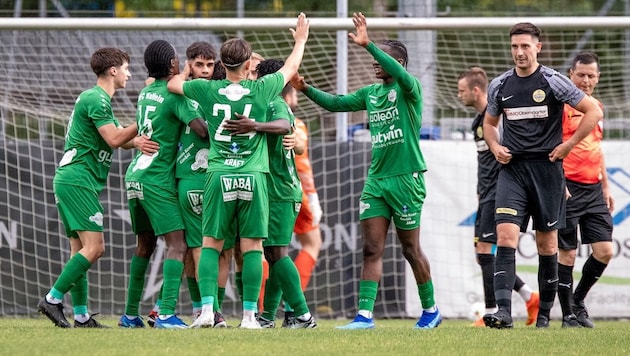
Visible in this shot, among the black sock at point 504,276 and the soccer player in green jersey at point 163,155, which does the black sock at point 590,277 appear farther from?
the soccer player in green jersey at point 163,155

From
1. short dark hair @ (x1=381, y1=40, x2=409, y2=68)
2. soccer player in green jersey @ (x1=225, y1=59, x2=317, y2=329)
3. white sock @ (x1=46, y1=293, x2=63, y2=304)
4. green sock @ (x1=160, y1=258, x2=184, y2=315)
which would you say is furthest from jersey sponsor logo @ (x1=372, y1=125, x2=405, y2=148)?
white sock @ (x1=46, y1=293, x2=63, y2=304)

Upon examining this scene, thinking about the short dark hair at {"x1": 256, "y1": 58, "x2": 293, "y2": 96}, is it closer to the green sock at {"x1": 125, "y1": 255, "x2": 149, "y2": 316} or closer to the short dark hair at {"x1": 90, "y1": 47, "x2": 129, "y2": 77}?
the short dark hair at {"x1": 90, "y1": 47, "x2": 129, "y2": 77}

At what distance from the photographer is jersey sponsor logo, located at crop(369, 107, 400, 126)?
8.38 metres

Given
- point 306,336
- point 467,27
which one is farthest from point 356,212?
point 306,336

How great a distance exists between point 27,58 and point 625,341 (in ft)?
23.3

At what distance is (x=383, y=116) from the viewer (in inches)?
332

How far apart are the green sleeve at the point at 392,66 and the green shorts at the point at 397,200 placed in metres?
0.71

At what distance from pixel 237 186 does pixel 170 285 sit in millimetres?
968

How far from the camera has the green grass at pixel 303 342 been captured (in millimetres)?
6094

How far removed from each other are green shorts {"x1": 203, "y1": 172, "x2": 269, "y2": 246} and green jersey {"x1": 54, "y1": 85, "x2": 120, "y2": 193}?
3.81 feet

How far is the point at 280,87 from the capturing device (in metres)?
7.66

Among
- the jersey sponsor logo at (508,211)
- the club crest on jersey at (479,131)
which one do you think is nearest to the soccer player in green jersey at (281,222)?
the jersey sponsor logo at (508,211)

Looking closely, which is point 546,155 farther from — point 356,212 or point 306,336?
point 356,212

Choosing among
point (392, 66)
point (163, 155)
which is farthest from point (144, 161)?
point (392, 66)
